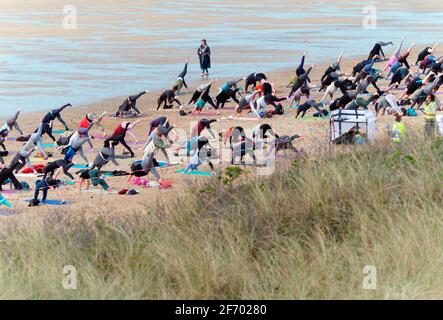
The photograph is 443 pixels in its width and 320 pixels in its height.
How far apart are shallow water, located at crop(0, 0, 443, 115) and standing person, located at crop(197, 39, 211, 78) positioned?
1.88 feet

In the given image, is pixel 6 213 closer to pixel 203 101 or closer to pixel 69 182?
pixel 69 182

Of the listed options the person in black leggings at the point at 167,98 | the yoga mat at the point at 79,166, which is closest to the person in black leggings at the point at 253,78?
the person in black leggings at the point at 167,98

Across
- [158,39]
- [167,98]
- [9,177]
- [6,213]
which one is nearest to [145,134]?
[167,98]

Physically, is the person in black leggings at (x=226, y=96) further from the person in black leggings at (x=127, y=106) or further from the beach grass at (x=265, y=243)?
the beach grass at (x=265, y=243)

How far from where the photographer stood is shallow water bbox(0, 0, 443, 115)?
110 feet

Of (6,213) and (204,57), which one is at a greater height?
(204,57)

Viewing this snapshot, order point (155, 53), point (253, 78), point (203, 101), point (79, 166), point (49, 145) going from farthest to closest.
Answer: point (155, 53) < point (253, 78) < point (203, 101) < point (49, 145) < point (79, 166)

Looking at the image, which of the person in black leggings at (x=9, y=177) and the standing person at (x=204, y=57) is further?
the standing person at (x=204, y=57)

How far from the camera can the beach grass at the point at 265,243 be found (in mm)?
9234

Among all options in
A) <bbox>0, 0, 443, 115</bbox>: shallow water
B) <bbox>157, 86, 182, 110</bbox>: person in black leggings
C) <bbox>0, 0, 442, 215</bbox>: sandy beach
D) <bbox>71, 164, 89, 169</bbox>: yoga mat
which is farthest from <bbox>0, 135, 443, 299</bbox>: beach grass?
<bbox>0, 0, 443, 115</bbox>: shallow water

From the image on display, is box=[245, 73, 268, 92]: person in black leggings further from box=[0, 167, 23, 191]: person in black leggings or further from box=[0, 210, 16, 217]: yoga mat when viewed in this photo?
box=[0, 210, 16, 217]: yoga mat

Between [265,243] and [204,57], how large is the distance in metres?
24.3

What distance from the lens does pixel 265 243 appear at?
1028 cm

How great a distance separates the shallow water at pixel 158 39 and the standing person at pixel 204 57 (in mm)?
574
